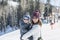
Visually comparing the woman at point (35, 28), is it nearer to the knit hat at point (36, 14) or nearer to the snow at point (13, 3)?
the knit hat at point (36, 14)

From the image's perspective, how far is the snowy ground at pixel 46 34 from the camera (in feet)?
4.85

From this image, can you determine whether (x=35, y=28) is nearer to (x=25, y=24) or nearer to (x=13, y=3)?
(x=25, y=24)

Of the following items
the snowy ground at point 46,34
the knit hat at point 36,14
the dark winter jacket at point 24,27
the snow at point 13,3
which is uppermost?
the snow at point 13,3

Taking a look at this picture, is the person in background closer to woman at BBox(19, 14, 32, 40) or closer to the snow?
woman at BBox(19, 14, 32, 40)

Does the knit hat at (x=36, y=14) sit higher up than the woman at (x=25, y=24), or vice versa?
the knit hat at (x=36, y=14)

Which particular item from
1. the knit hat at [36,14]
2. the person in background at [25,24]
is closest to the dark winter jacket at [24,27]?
the person in background at [25,24]

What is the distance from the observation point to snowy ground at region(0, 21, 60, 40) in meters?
1.48

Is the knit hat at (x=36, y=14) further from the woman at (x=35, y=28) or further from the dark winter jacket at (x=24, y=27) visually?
the dark winter jacket at (x=24, y=27)

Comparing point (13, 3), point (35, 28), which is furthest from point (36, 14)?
point (13, 3)

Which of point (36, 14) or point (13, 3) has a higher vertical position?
point (13, 3)

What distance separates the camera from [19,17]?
1511mm

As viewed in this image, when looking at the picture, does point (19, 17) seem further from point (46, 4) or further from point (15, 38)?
point (46, 4)

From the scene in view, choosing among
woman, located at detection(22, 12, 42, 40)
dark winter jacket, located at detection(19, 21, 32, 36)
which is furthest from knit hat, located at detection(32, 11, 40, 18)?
dark winter jacket, located at detection(19, 21, 32, 36)

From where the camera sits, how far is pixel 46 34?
1599 millimetres
